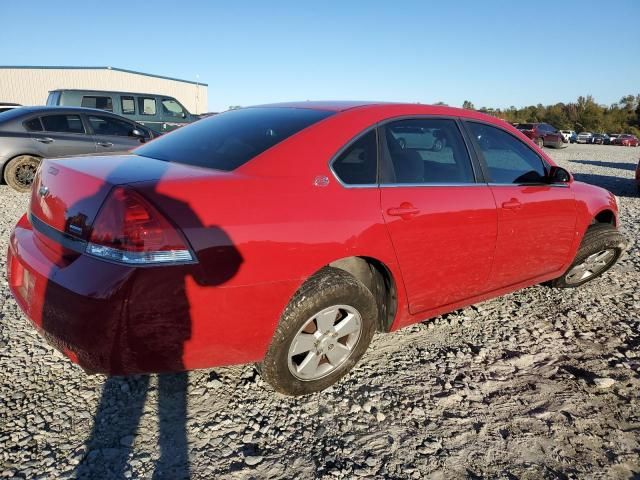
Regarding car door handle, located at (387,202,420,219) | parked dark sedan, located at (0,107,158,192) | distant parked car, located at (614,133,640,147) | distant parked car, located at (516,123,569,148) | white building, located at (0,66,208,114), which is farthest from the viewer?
distant parked car, located at (614,133,640,147)

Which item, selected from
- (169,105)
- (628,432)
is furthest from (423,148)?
(169,105)

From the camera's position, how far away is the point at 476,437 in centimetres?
223

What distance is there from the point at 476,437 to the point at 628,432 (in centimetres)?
78

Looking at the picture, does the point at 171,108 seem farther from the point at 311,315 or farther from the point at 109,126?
the point at 311,315

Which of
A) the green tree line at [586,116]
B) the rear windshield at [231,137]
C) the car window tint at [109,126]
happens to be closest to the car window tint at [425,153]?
the rear windshield at [231,137]

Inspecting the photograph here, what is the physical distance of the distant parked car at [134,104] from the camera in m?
12.0

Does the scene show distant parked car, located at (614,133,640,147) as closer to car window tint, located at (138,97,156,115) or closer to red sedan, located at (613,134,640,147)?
red sedan, located at (613,134,640,147)

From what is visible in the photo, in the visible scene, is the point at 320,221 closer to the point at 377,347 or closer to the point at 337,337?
the point at 337,337

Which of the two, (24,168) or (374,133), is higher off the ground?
(374,133)

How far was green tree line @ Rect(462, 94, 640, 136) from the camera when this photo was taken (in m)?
62.5

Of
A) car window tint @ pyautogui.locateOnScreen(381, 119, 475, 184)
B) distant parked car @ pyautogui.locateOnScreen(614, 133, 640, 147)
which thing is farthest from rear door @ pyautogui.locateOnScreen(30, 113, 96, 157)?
distant parked car @ pyautogui.locateOnScreen(614, 133, 640, 147)

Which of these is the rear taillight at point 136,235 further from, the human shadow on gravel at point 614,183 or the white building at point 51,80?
the white building at point 51,80

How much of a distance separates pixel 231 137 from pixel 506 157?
2012mm

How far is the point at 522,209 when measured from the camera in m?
3.19
